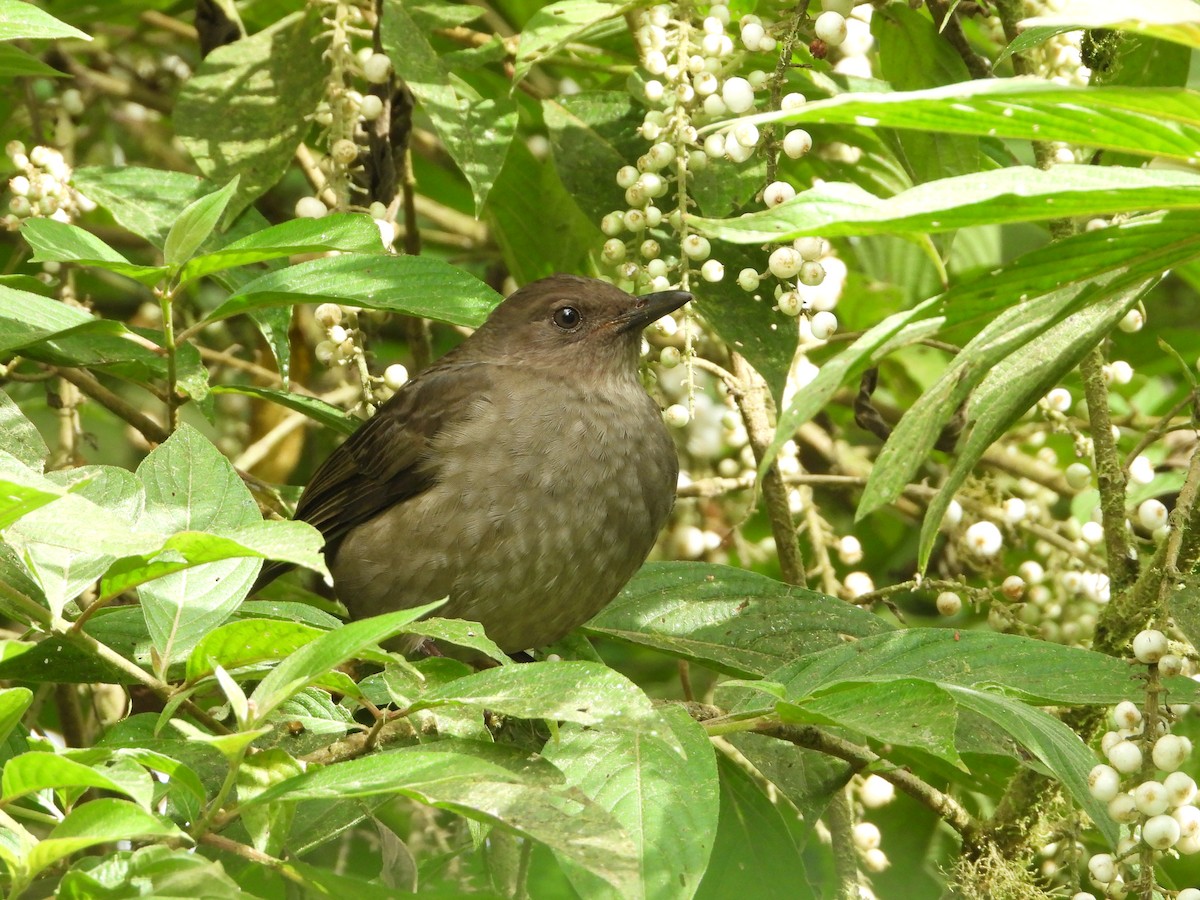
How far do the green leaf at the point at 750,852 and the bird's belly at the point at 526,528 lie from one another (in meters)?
0.62

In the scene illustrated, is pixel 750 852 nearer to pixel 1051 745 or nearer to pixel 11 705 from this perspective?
pixel 1051 745

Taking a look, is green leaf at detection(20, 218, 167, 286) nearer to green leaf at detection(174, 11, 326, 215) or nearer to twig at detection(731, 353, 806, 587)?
green leaf at detection(174, 11, 326, 215)

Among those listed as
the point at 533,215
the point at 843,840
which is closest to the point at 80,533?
the point at 843,840

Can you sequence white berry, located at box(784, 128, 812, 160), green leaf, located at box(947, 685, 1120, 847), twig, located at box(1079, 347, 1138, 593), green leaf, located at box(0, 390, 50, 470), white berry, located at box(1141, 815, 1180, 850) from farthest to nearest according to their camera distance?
1. twig, located at box(1079, 347, 1138, 593)
2. white berry, located at box(784, 128, 812, 160)
3. green leaf, located at box(0, 390, 50, 470)
4. green leaf, located at box(947, 685, 1120, 847)
5. white berry, located at box(1141, 815, 1180, 850)

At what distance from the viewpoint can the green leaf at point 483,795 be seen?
5.65 ft

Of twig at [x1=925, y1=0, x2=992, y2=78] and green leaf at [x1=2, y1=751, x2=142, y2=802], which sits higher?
twig at [x1=925, y1=0, x2=992, y2=78]

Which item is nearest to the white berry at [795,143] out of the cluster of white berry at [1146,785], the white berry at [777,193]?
the white berry at [777,193]

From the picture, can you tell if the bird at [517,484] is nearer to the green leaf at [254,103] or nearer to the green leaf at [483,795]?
the green leaf at [254,103]

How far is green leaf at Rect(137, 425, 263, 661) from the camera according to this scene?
2193 millimetres

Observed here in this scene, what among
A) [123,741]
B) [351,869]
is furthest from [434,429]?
[123,741]

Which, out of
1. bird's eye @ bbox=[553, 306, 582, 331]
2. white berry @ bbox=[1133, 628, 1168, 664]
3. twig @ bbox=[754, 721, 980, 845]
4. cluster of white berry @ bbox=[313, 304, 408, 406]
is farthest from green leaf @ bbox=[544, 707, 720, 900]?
bird's eye @ bbox=[553, 306, 582, 331]

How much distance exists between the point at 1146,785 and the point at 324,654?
47.1 inches

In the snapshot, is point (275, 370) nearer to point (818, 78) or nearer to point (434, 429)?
point (434, 429)

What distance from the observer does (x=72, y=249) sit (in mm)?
2842
